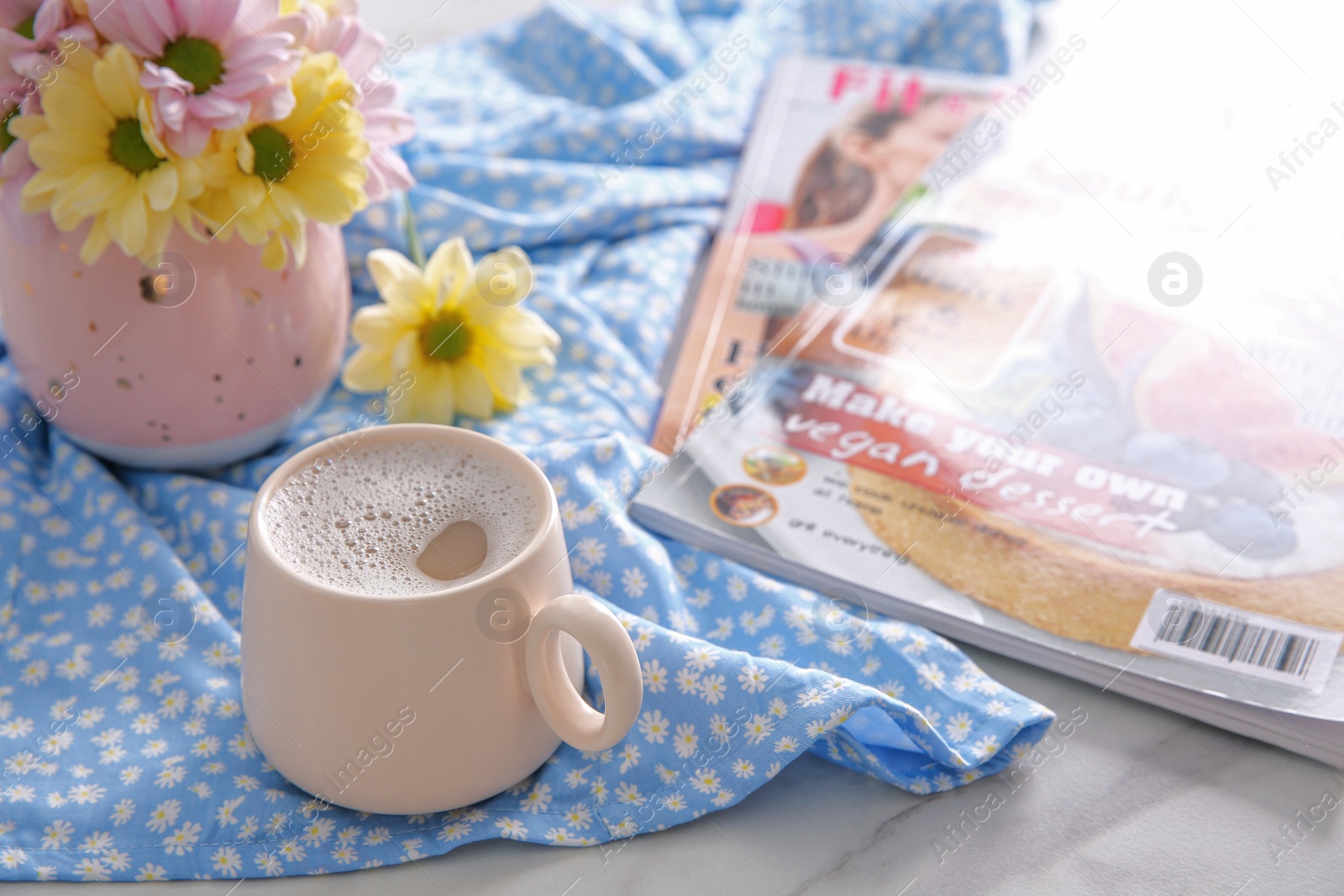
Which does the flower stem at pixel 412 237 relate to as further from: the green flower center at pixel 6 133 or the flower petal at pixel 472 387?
the green flower center at pixel 6 133

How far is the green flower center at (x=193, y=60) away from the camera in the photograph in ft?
1.46

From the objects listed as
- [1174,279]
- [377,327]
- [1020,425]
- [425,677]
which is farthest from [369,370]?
[1174,279]

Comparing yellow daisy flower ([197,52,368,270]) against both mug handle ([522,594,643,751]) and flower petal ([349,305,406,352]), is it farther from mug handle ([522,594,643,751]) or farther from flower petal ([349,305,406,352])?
mug handle ([522,594,643,751])

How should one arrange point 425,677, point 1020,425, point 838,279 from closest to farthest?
point 425,677 → point 1020,425 → point 838,279

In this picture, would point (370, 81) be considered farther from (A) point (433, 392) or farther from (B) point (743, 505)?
(B) point (743, 505)

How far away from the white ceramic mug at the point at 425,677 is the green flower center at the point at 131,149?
149 mm

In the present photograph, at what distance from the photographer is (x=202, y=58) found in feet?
1.47

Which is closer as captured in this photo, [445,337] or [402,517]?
[402,517]

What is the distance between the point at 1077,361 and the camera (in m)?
0.61

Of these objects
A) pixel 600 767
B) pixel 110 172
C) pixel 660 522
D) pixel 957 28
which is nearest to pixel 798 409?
pixel 660 522

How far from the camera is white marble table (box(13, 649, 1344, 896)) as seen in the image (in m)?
0.40

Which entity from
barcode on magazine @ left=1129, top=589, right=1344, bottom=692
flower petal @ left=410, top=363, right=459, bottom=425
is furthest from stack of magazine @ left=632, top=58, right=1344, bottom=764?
flower petal @ left=410, top=363, right=459, bottom=425

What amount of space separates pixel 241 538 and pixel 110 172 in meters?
0.17

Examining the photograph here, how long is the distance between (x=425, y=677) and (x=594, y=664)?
0.19 ft
